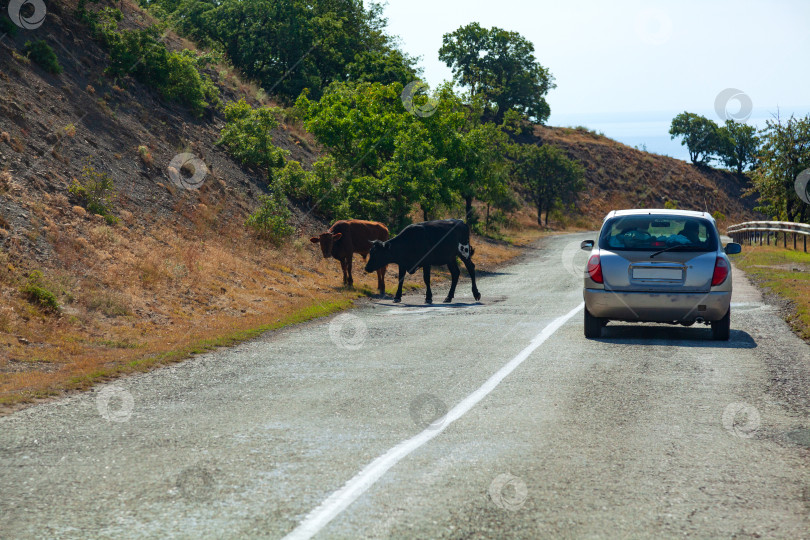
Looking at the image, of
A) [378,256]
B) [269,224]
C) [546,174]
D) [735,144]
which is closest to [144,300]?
[378,256]

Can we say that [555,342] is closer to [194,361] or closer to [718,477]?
[194,361]

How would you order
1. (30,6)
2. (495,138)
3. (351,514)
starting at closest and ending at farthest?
(351,514), (30,6), (495,138)

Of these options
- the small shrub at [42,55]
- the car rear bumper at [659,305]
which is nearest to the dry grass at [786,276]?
the car rear bumper at [659,305]

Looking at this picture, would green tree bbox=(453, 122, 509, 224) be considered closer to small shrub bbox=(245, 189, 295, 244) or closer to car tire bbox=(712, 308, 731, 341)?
small shrub bbox=(245, 189, 295, 244)

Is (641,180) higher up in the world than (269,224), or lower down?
higher up

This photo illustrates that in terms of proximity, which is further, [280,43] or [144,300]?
[280,43]

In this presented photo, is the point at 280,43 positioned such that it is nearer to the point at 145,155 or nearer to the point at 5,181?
the point at 145,155

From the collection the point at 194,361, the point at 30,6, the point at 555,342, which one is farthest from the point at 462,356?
the point at 30,6

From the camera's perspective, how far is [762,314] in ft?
49.8

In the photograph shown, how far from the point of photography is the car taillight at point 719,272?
38.3ft

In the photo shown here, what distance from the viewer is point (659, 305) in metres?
11.8

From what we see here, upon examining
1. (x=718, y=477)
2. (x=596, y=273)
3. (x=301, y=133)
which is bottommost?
(x=718, y=477)

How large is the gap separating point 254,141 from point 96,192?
11802 millimetres

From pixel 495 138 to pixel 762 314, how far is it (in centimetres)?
3723
